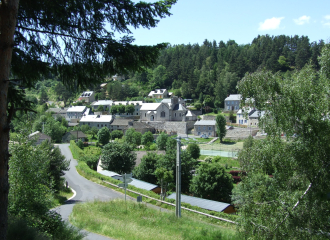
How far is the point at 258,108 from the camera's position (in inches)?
315

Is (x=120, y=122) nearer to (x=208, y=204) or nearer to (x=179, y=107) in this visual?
(x=179, y=107)

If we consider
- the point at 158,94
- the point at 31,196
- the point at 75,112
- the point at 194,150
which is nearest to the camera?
the point at 31,196

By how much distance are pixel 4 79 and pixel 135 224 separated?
7.79 metres

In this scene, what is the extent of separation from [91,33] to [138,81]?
10382 centimetres

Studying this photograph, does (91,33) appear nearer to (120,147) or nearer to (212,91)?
(120,147)

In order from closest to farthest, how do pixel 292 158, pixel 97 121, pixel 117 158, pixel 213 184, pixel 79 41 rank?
pixel 79 41, pixel 292 158, pixel 213 184, pixel 117 158, pixel 97 121

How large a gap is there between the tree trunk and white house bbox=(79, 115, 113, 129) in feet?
204

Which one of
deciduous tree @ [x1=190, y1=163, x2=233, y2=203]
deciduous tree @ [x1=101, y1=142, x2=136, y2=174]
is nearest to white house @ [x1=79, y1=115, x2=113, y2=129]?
deciduous tree @ [x1=101, y1=142, x2=136, y2=174]

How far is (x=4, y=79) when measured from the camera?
14.6 feet

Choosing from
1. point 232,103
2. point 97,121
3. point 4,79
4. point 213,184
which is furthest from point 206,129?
point 4,79

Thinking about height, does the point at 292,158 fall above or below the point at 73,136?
above

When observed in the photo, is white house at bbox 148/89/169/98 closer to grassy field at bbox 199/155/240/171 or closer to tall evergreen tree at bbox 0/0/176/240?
grassy field at bbox 199/155/240/171

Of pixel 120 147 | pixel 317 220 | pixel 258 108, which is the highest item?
pixel 258 108

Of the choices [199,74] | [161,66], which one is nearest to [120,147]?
[199,74]
